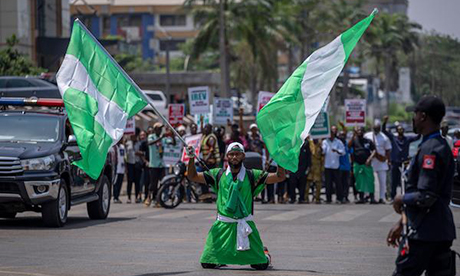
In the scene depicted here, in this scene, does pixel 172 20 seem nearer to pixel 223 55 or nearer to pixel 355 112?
pixel 223 55

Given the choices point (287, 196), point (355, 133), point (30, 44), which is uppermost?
point (30, 44)

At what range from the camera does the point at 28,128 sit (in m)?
17.1

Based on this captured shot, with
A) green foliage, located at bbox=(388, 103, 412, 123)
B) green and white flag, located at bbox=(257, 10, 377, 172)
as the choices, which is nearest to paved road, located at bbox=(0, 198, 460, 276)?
green and white flag, located at bbox=(257, 10, 377, 172)

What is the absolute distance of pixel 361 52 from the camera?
3910 inches

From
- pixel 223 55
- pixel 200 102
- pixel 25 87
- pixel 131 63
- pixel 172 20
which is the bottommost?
pixel 200 102

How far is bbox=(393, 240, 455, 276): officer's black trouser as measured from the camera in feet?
24.0

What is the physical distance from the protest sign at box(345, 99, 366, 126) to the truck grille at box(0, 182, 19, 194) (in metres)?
15.3

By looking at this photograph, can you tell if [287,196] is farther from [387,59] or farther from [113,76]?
[387,59]

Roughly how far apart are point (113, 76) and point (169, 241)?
4.02 m

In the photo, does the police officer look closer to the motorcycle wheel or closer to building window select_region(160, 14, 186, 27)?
the motorcycle wheel

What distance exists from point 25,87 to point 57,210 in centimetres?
1166

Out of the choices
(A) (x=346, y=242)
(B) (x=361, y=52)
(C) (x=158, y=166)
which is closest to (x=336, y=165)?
(C) (x=158, y=166)

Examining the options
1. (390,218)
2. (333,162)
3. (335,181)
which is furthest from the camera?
(335,181)

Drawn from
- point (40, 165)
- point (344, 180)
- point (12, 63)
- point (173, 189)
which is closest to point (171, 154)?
point (173, 189)
